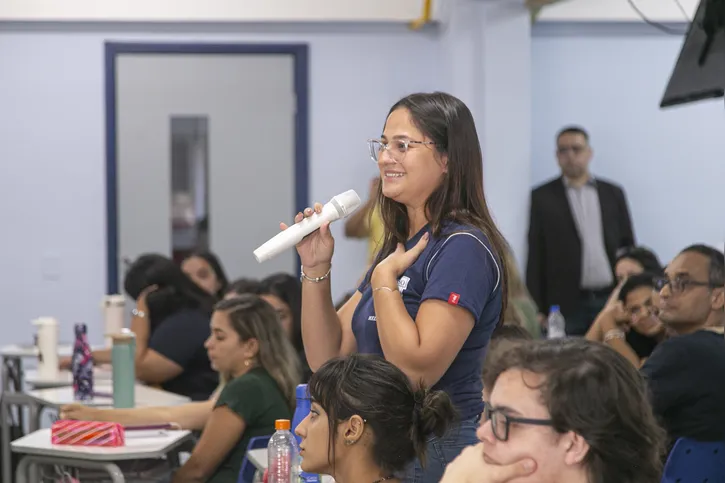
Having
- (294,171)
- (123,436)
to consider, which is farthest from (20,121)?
(123,436)

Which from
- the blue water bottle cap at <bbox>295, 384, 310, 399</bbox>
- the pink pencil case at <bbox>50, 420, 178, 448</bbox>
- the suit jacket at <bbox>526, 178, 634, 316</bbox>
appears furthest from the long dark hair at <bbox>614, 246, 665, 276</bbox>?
the blue water bottle cap at <bbox>295, 384, 310, 399</bbox>

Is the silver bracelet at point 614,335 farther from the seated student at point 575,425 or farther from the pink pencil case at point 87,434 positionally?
the seated student at point 575,425

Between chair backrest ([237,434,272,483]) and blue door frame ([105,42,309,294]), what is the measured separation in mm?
4033

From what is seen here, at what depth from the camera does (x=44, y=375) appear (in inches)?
199

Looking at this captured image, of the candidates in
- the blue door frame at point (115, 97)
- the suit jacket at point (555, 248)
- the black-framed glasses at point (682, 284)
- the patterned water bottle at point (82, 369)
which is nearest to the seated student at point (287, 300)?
the patterned water bottle at point (82, 369)

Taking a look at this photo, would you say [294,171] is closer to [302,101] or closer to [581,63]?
[302,101]

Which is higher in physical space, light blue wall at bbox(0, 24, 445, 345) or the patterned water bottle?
light blue wall at bbox(0, 24, 445, 345)

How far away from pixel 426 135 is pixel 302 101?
16.5ft

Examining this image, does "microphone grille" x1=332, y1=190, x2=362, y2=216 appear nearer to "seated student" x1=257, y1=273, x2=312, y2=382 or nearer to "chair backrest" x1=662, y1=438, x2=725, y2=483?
"chair backrest" x1=662, y1=438, x2=725, y2=483

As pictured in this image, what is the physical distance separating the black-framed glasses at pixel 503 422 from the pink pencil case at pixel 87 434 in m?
1.99

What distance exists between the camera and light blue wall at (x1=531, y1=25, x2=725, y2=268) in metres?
7.20

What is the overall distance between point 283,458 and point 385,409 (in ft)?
1.44

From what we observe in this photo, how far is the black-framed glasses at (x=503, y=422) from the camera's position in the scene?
1587 millimetres

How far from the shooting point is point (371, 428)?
220cm
